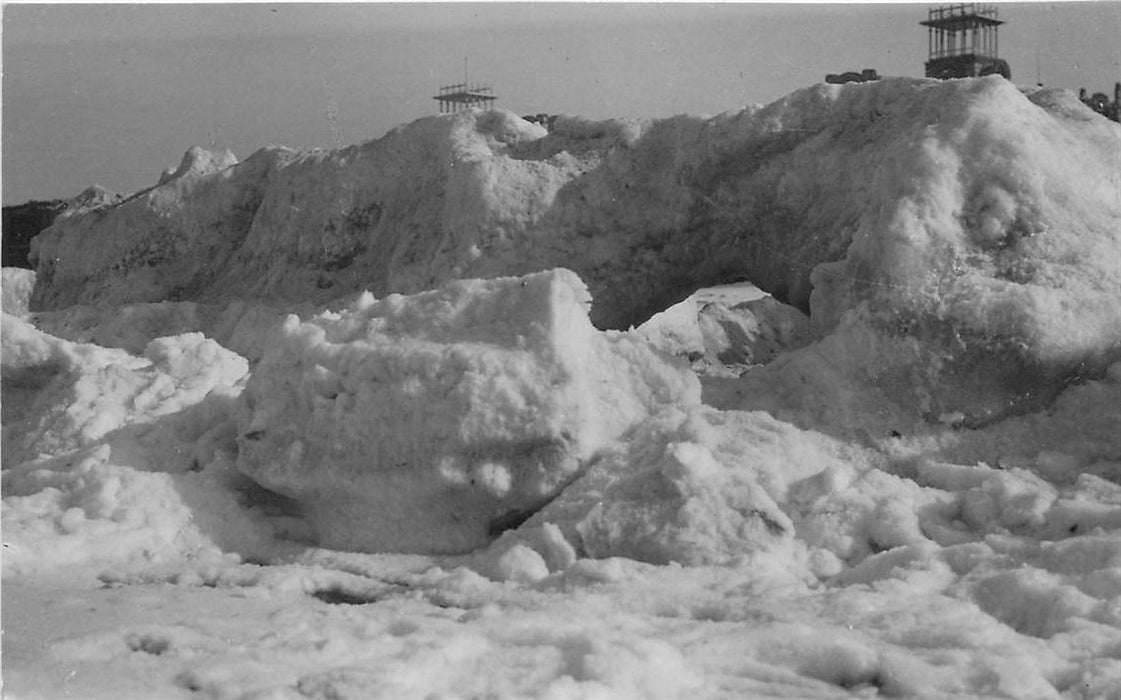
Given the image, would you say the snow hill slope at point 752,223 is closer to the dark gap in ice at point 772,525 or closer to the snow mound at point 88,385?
the dark gap in ice at point 772,525

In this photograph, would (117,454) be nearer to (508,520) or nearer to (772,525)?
(508,520)

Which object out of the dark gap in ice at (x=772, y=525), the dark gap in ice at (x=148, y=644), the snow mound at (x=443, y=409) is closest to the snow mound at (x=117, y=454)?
the snow mound at (x=443, y=409)

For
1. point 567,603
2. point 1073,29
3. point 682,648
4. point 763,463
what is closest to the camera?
point 682,648

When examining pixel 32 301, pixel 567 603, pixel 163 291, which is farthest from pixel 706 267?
pixel 32 301

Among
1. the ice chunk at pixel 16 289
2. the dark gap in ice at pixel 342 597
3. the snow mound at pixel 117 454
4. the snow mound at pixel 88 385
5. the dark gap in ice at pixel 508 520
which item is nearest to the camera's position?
the dark gap in ice at pixel 342 597

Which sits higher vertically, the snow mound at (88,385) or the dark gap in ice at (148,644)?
the snow mound at (88,385)

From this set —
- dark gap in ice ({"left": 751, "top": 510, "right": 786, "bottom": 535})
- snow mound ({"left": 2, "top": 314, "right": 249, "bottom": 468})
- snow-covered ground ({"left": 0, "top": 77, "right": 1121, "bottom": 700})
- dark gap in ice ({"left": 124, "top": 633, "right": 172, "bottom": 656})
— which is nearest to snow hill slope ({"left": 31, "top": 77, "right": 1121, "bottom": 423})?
snow-covered ground ({"left": 0, "top": 77, "right": 1121, "bottom": 700})

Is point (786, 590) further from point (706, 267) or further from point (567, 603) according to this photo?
point (706, 267)
